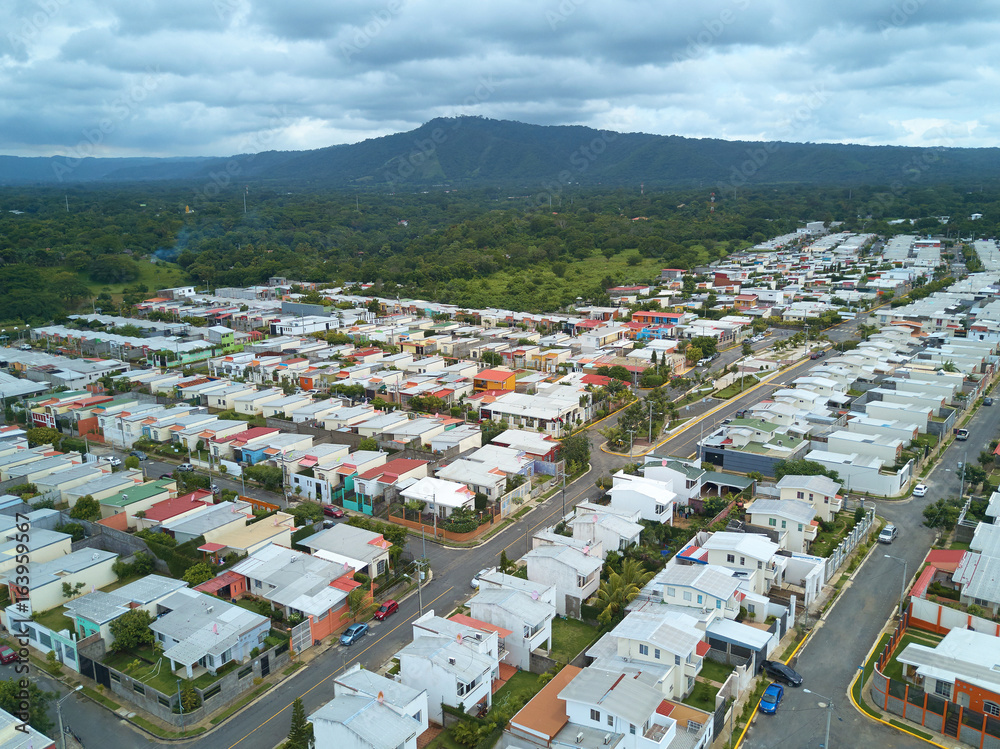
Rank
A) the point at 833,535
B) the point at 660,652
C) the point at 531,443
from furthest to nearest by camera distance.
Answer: the point at 531,443 → the point at 833,535 → the point at 660,652

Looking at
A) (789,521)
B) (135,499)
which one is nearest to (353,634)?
(135,499)

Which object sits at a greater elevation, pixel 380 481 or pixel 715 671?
pixel 380 481

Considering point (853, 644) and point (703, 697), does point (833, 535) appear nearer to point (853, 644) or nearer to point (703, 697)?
point (853, 644)

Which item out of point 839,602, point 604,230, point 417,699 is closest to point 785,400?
point 839,602

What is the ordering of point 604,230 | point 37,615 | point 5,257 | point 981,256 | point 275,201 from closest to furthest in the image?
point 37,615 → point 5,257 → point 981,256 → point 604,230 → point 275,201

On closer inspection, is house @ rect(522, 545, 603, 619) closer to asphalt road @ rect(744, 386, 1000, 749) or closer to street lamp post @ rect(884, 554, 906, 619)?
asphalt road @ rect(744, 386, 1000, 749)

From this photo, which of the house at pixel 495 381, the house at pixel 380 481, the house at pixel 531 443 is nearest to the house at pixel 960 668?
the house at pixel 531 443

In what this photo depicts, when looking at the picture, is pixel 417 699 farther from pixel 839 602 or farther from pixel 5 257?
pixel 5 257
